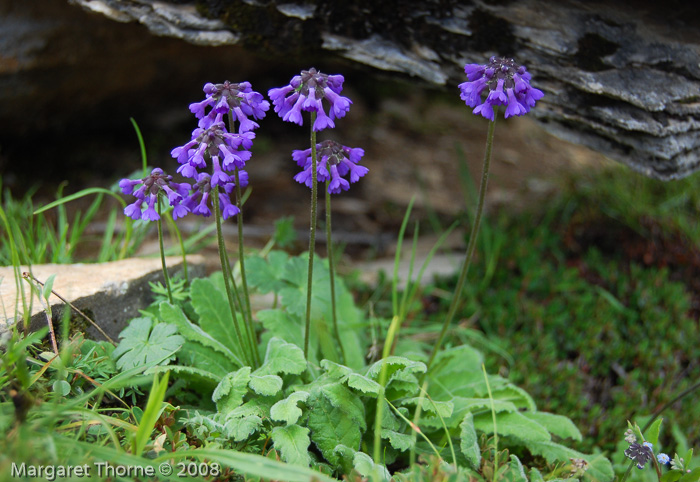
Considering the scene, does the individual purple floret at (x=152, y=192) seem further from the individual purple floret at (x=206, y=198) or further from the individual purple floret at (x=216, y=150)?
the individual purple floret at (x=216, y=150)

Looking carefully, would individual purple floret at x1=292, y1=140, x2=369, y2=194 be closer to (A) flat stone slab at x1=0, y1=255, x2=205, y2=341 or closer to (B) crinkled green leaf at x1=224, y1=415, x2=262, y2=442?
(B) crinkled green leaf at x1=224, y1=415, x2=262, y2=442

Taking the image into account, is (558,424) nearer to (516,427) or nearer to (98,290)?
(516,427)

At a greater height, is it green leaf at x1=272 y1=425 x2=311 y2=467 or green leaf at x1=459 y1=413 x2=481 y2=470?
green leaf at x1=272 y1=425 x2=311 y2=467

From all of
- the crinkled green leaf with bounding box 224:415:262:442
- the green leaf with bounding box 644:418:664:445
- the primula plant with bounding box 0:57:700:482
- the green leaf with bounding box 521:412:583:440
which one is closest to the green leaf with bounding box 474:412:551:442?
the primula plant with bounding box 0:57:700:482

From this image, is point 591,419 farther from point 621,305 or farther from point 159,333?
point 159,333

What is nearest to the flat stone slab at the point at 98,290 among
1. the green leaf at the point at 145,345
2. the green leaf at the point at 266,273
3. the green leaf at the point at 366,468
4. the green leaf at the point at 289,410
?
the green leaf at the point at 145,345

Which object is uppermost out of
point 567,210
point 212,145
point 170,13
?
point 170,13

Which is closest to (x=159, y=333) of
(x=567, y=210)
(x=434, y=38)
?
(x=434, y=38)
